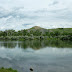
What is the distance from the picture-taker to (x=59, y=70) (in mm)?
27766

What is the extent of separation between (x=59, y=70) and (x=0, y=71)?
48.1ft

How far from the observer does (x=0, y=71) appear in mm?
21109

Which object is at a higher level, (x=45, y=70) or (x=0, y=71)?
(x=0, y=71)

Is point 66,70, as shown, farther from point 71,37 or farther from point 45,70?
point 71,37

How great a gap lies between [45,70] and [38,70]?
1.85m

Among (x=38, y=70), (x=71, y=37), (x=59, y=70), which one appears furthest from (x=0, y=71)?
(x=71, y=37)

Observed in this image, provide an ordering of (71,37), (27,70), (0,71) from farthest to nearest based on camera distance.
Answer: (71,37)
(27,70)
(0,71)

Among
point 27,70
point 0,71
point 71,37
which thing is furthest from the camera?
point 71,37

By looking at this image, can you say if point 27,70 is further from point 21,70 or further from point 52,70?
point 52,70

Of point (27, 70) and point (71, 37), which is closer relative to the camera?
point (27, 70)

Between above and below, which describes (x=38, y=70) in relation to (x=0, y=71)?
below

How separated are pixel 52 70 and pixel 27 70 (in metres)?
6.38

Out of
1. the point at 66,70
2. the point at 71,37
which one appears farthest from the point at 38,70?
the point at 71,37

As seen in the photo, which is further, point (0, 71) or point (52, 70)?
point (52, 70)
